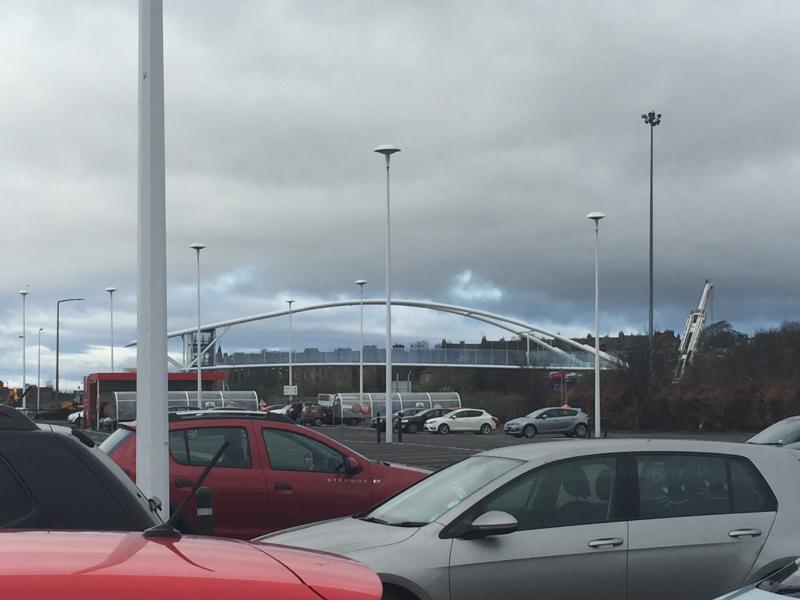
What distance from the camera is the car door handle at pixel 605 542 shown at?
702 centimetres

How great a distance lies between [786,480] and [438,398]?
75.3m

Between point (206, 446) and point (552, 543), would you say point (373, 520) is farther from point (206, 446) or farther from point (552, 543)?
point (206, 446)

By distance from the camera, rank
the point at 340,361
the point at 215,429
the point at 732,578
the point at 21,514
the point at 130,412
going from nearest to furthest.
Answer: the point at 21,514 → the point at 732,578 → the point at 215,429 → the point at 130,412 → the point at 340,361

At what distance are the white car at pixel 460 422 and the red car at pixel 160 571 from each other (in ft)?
194

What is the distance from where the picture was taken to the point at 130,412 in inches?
2087

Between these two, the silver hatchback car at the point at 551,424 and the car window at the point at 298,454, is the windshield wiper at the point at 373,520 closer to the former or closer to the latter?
the car window at the point at 298,454

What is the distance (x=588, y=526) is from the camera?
23.3 feet

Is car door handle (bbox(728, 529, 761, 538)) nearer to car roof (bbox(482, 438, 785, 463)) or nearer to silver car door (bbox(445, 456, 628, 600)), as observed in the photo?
car roof (bbox(482, 438, 785, 463))

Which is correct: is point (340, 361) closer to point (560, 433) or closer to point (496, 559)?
point (560, 433)

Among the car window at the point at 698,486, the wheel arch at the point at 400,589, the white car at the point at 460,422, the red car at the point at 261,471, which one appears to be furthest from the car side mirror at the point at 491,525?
the white car at the point at 460,422

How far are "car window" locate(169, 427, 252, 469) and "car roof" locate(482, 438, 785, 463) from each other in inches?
137

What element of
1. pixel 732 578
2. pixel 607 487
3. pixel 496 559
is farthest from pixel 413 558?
pixel 732 578

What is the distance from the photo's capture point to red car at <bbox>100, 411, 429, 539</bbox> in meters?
10.5

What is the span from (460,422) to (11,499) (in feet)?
191
